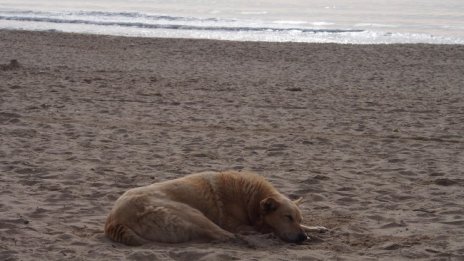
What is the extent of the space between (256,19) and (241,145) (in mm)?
37197

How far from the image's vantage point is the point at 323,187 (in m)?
8.28

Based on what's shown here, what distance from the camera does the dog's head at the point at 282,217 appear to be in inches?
252

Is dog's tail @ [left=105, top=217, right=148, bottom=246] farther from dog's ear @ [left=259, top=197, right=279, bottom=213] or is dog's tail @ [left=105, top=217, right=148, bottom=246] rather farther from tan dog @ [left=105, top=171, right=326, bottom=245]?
dog's ear @ [left=259, top=197, right=279, bottom=213]

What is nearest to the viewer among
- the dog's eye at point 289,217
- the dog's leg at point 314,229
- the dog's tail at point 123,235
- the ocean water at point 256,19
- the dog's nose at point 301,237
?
the dog's tail at point 123,235

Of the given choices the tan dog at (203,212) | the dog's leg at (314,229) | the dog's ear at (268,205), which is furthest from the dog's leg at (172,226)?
the dog's leg at (314,229)

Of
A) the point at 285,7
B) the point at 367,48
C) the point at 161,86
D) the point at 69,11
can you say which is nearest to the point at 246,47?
the point at 367,48

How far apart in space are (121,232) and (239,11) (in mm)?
49865

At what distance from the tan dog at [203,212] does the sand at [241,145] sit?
14 centimetres

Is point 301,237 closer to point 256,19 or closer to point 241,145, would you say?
point 241,145

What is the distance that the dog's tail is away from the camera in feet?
19.7

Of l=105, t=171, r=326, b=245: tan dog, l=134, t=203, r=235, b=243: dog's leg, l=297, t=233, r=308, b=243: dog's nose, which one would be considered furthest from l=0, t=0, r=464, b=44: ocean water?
l=134, t=203, r=235, b=243: dog's leg

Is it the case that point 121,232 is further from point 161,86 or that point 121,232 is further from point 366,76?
point 366,76

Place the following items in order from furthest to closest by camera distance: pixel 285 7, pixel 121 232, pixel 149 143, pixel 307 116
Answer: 1. pixel 285 7
2. pixel 307 116
3. pixel 149 143
4. pixel 121 232

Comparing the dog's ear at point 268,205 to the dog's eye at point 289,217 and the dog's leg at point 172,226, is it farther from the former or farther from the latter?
the dog's leg at point 172,226
